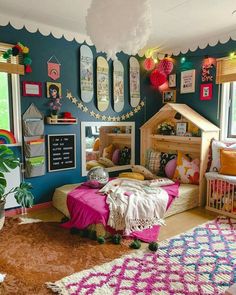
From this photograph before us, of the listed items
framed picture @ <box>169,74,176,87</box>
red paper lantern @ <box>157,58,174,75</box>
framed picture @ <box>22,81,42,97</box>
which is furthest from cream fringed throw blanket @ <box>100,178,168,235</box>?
framed picture @ <box>169,74,176,87</box>

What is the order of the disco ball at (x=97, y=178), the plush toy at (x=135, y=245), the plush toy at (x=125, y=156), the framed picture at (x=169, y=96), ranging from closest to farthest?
the plush toy at (x=135, y=245)
the disco ball at (x=97, y=178)
the plush toy at (x=125, y=156)
the framed picture at (x=169, y=96)

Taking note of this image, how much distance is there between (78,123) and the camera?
333 centimetres

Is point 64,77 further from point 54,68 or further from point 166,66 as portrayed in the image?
point 166,66

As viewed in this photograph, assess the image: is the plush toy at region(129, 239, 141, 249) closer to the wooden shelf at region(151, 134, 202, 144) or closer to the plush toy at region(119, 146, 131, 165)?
the wooden shelf at region(151, 134, 202, 144)

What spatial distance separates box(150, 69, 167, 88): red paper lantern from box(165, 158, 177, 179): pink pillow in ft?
3.95

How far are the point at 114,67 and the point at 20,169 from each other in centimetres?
193

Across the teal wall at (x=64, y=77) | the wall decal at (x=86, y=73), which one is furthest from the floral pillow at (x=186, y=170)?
the wall decal at (x=86, y=73)

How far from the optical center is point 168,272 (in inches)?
72.8

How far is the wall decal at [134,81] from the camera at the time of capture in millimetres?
3783

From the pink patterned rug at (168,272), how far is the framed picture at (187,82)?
2263mm

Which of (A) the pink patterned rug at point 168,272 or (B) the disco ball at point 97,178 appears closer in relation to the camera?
(A) the pink patterned rug at point 168,272

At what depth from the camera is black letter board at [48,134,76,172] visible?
3117mm

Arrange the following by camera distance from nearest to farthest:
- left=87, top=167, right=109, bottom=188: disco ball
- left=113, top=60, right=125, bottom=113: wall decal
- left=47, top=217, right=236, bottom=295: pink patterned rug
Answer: left=47, top=217, right=236, bottom=295: pink patterned rug < left=87, top=167, right=109, bottom=188: disco ball < left=113, top=60, right=125, bottom=113: wall decal

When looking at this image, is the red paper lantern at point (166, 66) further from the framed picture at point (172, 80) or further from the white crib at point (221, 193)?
the white crib at point (221, 193)
